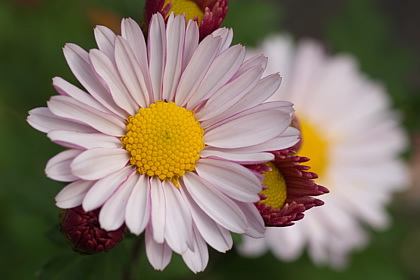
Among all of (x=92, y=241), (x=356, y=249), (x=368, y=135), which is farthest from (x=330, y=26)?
(x=92, y=241)

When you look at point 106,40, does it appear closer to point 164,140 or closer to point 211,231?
point 164,140

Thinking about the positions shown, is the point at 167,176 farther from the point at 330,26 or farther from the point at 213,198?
the point at 330,26

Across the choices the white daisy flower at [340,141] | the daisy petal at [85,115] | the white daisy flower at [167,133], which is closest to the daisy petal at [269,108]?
the white daisy flower at [167,133]

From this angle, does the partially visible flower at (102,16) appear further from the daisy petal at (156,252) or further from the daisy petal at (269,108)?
the daisy petal at (156,252)

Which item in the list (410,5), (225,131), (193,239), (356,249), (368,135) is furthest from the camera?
(410,5)

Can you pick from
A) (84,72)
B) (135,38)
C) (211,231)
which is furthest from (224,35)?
(211,231)
